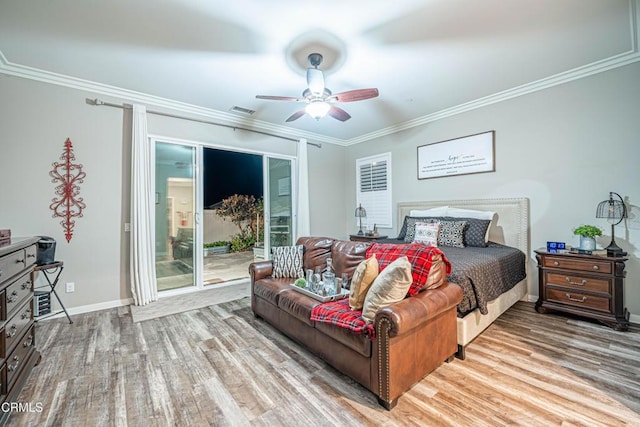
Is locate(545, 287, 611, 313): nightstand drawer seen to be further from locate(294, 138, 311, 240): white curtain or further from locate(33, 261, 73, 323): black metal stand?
locate(33, 261, 73, 323): black metal stand

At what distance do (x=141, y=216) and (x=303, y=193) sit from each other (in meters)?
2.66

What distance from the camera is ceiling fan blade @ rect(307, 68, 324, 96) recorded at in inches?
105

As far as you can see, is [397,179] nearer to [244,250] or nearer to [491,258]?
[491,258]

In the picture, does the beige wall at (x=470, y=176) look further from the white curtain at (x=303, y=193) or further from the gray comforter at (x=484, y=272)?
the white curtain at (x=303, y=193)

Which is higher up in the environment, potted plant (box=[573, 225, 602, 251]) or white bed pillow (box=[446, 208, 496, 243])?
white bed pillow (box=[446, 208, 496, 243])

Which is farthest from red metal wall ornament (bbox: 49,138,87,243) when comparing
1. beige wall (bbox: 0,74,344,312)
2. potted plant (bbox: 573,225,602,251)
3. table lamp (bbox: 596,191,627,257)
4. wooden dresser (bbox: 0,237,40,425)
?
table lamp (bbox: 596,191,627,257)

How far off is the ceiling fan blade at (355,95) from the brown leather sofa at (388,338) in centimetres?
186

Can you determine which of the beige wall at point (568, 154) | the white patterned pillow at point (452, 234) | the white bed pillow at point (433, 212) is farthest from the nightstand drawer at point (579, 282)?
the white bed pillow at point (433, 212)

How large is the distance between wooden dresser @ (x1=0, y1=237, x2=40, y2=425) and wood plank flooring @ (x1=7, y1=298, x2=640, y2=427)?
0.43 ft

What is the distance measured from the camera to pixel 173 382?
6.36 ft

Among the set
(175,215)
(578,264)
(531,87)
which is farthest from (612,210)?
(175,215)

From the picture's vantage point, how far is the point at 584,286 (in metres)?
2.80

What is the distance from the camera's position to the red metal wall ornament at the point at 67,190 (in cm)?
315

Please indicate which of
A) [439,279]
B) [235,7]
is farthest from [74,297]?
[439,279]
